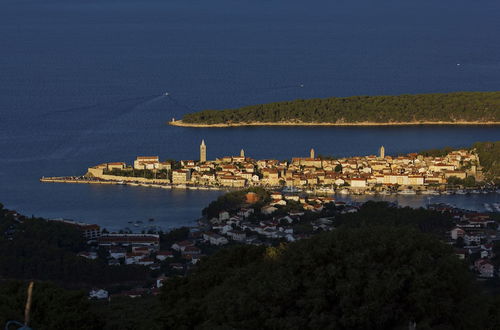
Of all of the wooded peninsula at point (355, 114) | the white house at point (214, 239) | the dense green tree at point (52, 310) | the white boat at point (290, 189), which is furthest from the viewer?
the wooded peninsula at point (355, 114)

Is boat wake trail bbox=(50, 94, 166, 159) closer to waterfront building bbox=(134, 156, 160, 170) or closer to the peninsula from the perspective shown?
waterfront building bbox=(134, 156, 160, 170)

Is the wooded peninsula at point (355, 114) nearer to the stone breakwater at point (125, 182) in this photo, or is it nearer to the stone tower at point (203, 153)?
the stone tower at point (203, 153)

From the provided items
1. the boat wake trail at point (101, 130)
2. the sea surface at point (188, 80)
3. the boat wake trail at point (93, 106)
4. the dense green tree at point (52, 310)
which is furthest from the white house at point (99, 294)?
the boat wake trail at point (93, 106)

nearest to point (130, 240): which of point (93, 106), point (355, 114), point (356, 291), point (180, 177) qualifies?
point (180, 177)

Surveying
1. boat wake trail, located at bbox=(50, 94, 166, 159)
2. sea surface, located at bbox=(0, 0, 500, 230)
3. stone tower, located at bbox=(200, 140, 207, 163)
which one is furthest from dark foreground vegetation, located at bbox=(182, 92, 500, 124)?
stone tower, located at bbox=(200, 140, 207, 163)

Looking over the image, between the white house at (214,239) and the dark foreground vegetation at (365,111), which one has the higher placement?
the dark foreground vegetation at (365,111)

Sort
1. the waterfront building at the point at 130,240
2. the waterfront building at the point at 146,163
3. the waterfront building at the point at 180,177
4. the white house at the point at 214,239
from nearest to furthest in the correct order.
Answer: the waterfront building at the point at 130,240 < the white house at the point at 214,239 < the waterfront building at the point at 180,177 < the waterfront building at the point at 146,163

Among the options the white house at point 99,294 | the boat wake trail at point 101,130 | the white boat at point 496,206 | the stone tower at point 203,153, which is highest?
the boat wake trail at point 101,130

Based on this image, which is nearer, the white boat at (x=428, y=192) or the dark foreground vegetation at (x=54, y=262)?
the dark foreground vegetation at (x=54, y=262)
